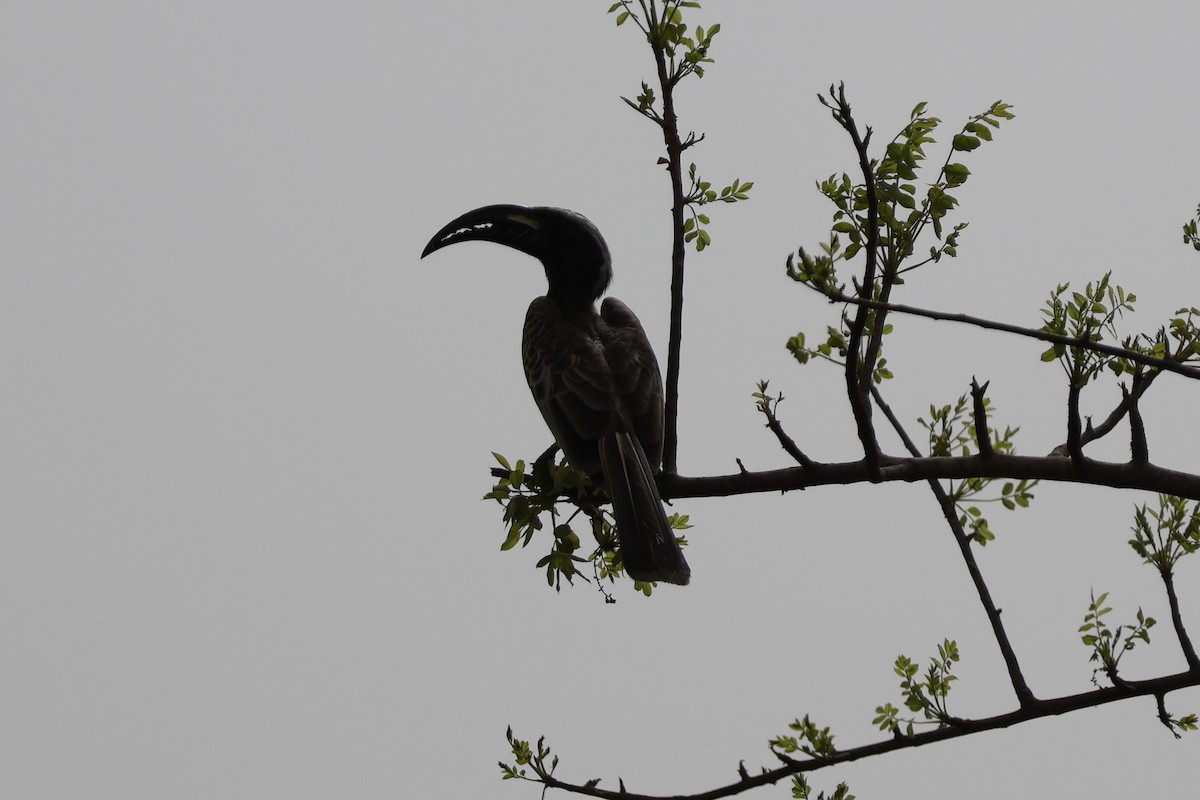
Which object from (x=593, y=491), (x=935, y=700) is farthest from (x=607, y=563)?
(x=935, y=700)

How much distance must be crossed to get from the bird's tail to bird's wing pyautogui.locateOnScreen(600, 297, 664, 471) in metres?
0.24

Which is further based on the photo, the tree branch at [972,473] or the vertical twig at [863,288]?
the tree branch at [972,473]

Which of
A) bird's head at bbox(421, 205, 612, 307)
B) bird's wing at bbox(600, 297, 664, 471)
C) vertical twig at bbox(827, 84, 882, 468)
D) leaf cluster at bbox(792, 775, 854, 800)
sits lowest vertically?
leaf cluster at bbox(792, 775, 854, 800)

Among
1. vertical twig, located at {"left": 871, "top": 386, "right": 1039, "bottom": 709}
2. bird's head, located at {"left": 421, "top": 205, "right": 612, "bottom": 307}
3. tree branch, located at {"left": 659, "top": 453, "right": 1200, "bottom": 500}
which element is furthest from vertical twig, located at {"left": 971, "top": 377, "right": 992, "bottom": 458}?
bird's head, located at {"left": 421, "top": 205, "right": 612, "bottom": 307}

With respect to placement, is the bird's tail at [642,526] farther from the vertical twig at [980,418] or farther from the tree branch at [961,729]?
the vertical twig at [980,418]

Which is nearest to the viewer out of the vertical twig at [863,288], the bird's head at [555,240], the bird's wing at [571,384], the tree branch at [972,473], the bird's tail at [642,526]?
the vertical twig at [863,288]

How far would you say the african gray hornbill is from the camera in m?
3.69

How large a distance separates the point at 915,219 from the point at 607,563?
1.58 metres

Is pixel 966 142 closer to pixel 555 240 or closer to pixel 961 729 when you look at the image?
pixel 961 729

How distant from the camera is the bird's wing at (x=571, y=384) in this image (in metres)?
4.16

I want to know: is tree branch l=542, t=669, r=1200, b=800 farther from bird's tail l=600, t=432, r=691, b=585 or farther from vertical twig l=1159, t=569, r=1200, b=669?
bird's tail l=600, t=432, r=691, b=585

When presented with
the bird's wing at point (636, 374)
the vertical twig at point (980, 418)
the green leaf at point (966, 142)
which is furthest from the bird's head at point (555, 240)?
the vertical twig at point (980, 418)

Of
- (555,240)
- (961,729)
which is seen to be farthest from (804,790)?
(555,240)

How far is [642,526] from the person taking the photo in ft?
12.0
